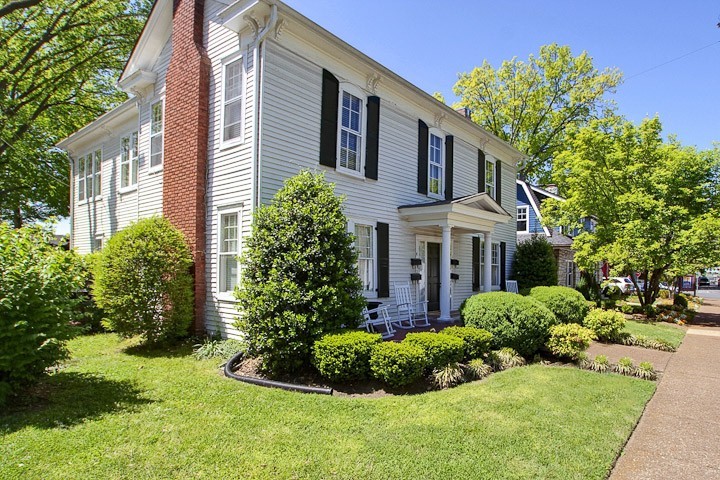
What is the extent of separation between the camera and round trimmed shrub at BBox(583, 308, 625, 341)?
9922mm

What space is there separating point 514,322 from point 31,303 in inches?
289

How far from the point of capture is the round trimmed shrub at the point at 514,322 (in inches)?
302

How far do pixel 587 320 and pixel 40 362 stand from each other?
10822 mm

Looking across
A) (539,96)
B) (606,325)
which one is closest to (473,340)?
(606,325)

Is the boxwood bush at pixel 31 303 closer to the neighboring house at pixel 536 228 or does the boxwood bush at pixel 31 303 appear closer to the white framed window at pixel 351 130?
the white framed window at pixel 351 130

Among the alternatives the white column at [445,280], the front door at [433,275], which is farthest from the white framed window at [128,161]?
the white column at [445,280]

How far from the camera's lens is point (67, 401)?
5160mm

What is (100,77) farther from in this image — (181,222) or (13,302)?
(13,302)

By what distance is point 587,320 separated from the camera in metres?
10.2

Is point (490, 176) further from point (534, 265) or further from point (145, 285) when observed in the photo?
point (145, 285)

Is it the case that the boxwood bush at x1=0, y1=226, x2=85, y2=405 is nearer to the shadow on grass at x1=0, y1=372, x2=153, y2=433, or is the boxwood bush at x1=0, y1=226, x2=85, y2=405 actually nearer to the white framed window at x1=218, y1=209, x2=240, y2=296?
the shadow on grass at x1=0, y1=372, x2=153, y2=433

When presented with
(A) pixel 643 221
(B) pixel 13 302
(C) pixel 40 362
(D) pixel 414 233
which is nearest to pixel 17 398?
(C) pixel 40 362

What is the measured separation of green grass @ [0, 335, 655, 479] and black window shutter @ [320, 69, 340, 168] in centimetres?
513

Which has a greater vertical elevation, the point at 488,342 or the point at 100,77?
the point at 100,77
